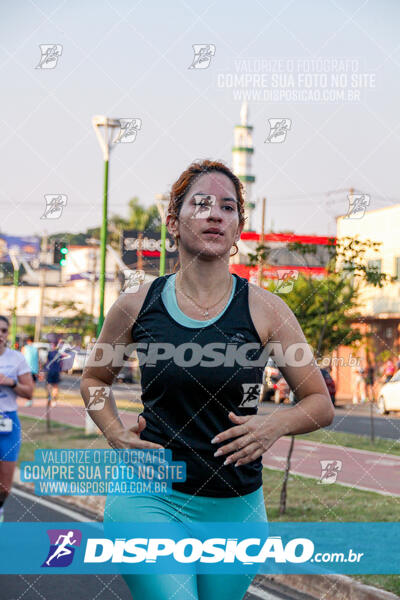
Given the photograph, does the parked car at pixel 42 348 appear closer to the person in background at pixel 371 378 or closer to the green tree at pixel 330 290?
the person in background at pixel 371 378

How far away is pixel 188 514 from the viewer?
9.36 ft

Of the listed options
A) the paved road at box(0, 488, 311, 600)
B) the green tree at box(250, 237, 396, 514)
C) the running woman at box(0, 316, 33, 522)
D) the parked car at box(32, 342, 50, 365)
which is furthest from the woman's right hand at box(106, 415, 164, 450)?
the parked car at box(32, 342, 50, 365)

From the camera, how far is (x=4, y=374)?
24.5ft

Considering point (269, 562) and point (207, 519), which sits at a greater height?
point (207, 519)

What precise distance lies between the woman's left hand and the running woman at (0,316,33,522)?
4.68m

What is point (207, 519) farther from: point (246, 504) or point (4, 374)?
point (4, 374)

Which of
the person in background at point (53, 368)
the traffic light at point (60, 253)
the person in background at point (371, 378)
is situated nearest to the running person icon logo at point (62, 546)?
the traffic light at point (60, 253)

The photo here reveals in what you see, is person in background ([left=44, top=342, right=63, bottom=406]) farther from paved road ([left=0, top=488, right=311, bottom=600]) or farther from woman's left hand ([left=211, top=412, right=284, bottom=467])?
woman's left hand ([left=211, top=412, right=284, bottom=467])

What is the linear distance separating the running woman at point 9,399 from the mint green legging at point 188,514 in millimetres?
4444

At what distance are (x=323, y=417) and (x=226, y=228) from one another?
661 millimetres

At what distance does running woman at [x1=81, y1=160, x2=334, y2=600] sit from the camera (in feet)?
9.18

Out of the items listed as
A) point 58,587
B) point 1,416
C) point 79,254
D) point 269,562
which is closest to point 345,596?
point 269,562

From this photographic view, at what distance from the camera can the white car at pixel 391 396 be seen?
23594 mm

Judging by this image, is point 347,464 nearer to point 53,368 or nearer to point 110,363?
point 53,368
